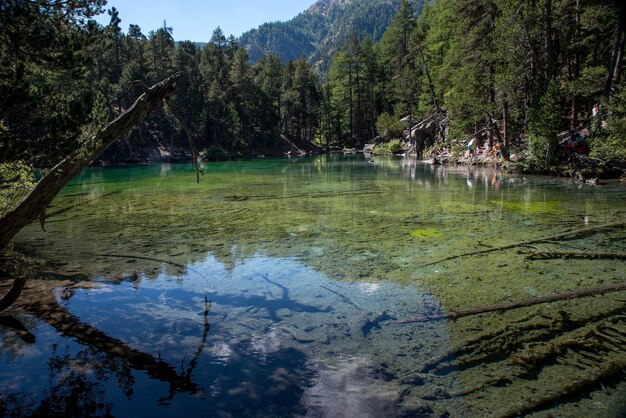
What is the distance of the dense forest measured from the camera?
6.64 m

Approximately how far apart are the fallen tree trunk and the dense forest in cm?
550

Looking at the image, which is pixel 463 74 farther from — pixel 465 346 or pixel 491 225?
pixel 465 346

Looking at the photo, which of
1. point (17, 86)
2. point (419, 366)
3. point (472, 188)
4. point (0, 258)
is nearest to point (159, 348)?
point (419, 366)

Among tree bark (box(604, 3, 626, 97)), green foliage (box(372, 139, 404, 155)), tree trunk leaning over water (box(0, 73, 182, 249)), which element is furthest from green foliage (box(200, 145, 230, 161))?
tree trunk leaning over water (box(0, 73, 182, 249))

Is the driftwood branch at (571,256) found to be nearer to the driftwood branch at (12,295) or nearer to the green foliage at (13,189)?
the driftwood branch at (12,295)

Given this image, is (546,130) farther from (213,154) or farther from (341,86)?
(341,86)

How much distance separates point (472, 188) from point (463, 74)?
16349mm

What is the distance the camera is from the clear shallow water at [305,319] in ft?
15.6

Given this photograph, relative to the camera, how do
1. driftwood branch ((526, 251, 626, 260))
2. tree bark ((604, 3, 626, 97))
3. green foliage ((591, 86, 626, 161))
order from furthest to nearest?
tree bark ((604, 3, 626, 97)) → green foliage ((591, 86, 626, 161)) → driftwood branch ((526, 251, 626, 260))

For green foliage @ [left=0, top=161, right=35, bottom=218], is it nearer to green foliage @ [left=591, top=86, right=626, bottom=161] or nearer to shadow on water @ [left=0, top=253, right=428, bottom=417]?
shadow on water @ [left=0, top=253, right=428, bottom=417]

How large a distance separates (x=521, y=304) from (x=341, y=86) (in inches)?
3395

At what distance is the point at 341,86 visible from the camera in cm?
8856

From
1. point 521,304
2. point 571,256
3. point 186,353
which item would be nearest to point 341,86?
point 571,256

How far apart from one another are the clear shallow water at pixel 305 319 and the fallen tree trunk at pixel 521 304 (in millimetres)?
180
